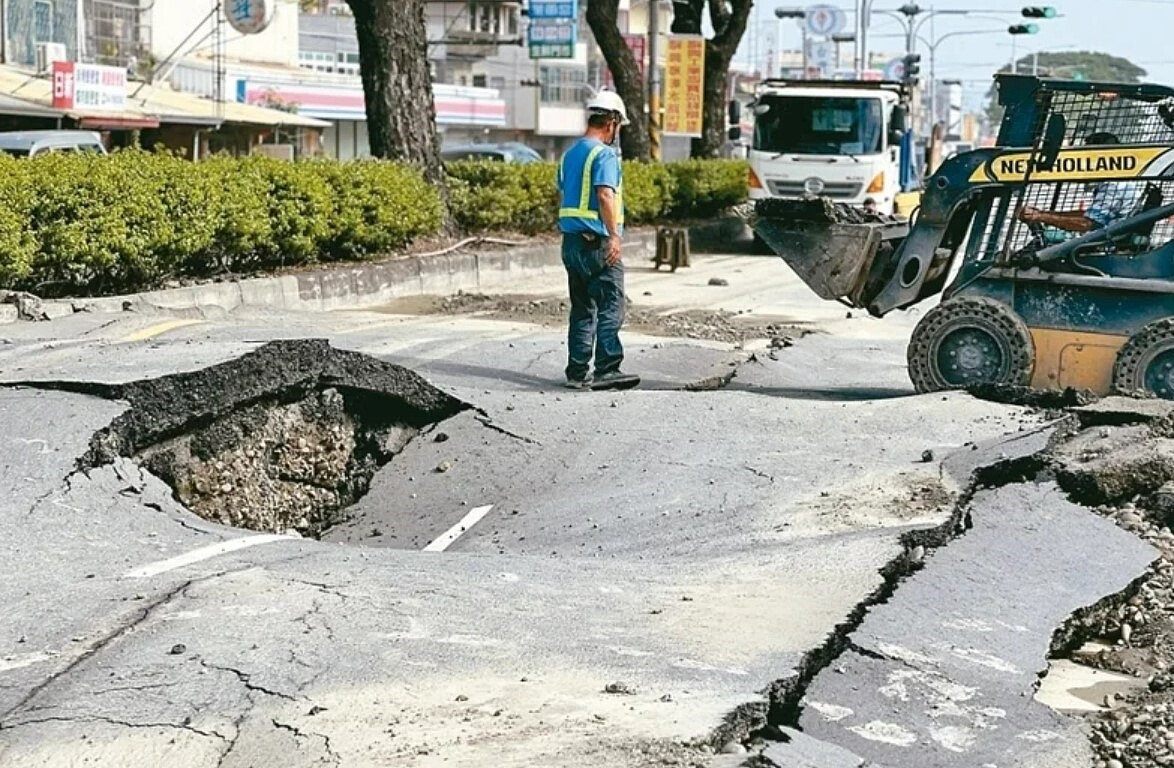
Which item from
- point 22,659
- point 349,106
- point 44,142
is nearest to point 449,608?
point 22,659

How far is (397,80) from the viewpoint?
19.5 metres

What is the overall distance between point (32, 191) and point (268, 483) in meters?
5.02

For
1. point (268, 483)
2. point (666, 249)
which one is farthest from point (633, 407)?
point (666, 249)

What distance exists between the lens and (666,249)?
22.9 metres

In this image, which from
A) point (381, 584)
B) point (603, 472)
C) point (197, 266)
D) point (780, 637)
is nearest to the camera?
point (780, 637)

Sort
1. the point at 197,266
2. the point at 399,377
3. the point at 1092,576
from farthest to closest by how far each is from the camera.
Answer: the point at 197,266
the point at 399,377
the point at 1092,576

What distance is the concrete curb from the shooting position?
13453 mm

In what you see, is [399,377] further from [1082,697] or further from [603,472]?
[1082,697]

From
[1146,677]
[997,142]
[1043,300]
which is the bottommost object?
[1146,677]

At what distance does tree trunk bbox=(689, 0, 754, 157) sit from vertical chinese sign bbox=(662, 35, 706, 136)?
1.14 metres

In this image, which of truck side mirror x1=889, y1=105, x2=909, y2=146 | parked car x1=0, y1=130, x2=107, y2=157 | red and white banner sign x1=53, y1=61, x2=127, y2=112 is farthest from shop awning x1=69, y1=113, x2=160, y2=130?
truck side mirror x1=889, y1=105, x2=909, y2=146

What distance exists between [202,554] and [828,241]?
580 cm

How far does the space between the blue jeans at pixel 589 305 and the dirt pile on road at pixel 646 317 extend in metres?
3.10

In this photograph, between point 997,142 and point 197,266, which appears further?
point 197,266
